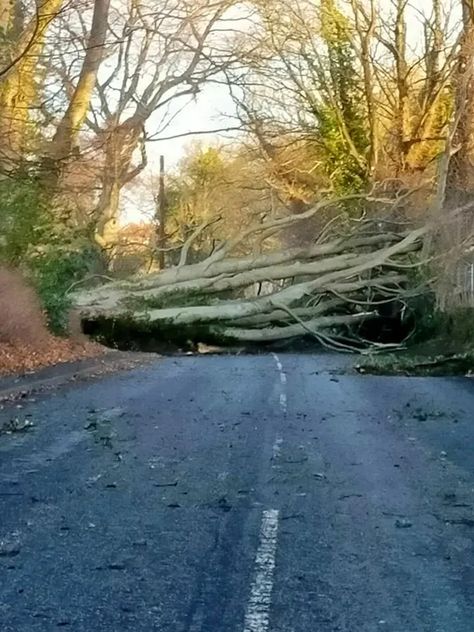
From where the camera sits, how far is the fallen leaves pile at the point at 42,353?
20172mm

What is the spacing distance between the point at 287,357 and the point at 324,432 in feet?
57.3

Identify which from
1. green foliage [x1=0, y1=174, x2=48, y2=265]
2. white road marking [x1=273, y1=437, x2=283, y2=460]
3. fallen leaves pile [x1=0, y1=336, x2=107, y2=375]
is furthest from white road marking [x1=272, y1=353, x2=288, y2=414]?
green foliage [x1=0, y1=174, x2=48, y2=265]

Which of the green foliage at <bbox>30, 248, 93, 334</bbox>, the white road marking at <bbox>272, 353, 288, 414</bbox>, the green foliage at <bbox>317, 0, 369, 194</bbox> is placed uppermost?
the green foliage at <bbox>317, 0, 369, 194</bbox>

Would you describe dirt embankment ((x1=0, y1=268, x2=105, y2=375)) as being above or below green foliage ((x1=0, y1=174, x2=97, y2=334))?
below

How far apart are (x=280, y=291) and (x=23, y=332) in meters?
10.2

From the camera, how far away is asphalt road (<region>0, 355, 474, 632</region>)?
5.64 m

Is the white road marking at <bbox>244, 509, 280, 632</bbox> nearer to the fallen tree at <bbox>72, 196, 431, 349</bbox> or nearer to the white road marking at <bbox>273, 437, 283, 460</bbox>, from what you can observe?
the white road marking at <bbox>273, 437, 283, 460</bbox>

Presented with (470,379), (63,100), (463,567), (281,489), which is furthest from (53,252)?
(463,567)

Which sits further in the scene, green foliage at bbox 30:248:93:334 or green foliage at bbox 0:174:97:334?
green foliage at bbox 30:248:93:334

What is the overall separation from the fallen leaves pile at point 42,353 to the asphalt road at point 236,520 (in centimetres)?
530

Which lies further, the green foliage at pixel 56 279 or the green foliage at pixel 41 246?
the green foliage at pixel 56 279

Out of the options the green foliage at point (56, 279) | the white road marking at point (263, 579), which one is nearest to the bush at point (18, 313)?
the green foliage at point (56, 279)

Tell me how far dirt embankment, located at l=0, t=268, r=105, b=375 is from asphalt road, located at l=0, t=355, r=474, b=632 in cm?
652

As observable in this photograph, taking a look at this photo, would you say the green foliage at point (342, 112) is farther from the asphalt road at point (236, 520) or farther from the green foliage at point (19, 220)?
the asphalt road at point (236, 520)
